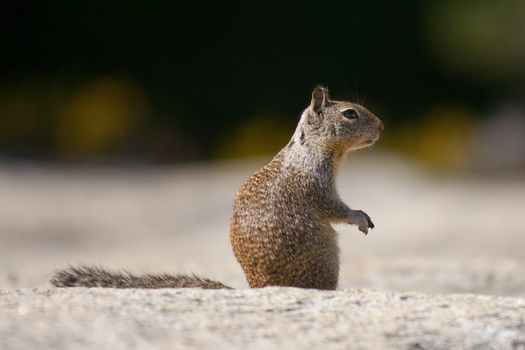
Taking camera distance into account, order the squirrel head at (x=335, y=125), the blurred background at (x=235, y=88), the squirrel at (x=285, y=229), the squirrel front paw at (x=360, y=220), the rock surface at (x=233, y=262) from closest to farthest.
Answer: the rock surface at (x=233, y=262)
the squirrel at (x=285, y=229)
the squirrel front paw at (x=360, y=220)
the squirrel head at (x=335, y=125)
the blurred background at (x=235, y=88)

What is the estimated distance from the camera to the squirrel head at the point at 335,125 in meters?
5.57

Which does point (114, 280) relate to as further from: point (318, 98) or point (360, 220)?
point (318, 98)

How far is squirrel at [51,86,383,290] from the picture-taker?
5.17 m

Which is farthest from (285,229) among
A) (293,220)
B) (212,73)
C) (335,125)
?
(212,73)

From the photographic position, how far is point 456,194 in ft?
47.8

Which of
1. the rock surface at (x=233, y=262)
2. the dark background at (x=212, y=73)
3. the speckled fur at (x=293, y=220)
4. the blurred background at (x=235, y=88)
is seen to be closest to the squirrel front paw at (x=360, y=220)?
the speckled fur at (x=293, y=220)

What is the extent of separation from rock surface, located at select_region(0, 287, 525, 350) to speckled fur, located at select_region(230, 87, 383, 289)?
368mm

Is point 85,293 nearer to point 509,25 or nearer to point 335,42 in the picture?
point 509,25

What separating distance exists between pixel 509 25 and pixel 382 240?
8.03 meters

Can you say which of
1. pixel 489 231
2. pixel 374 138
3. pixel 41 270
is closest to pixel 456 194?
pixel 489 231

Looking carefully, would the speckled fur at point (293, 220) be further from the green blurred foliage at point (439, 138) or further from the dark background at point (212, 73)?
the dark background at point (212, 73)

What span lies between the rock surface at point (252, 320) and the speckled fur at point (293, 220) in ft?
1.21

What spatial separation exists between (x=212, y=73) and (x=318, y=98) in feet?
53.1

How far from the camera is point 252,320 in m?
4.31
